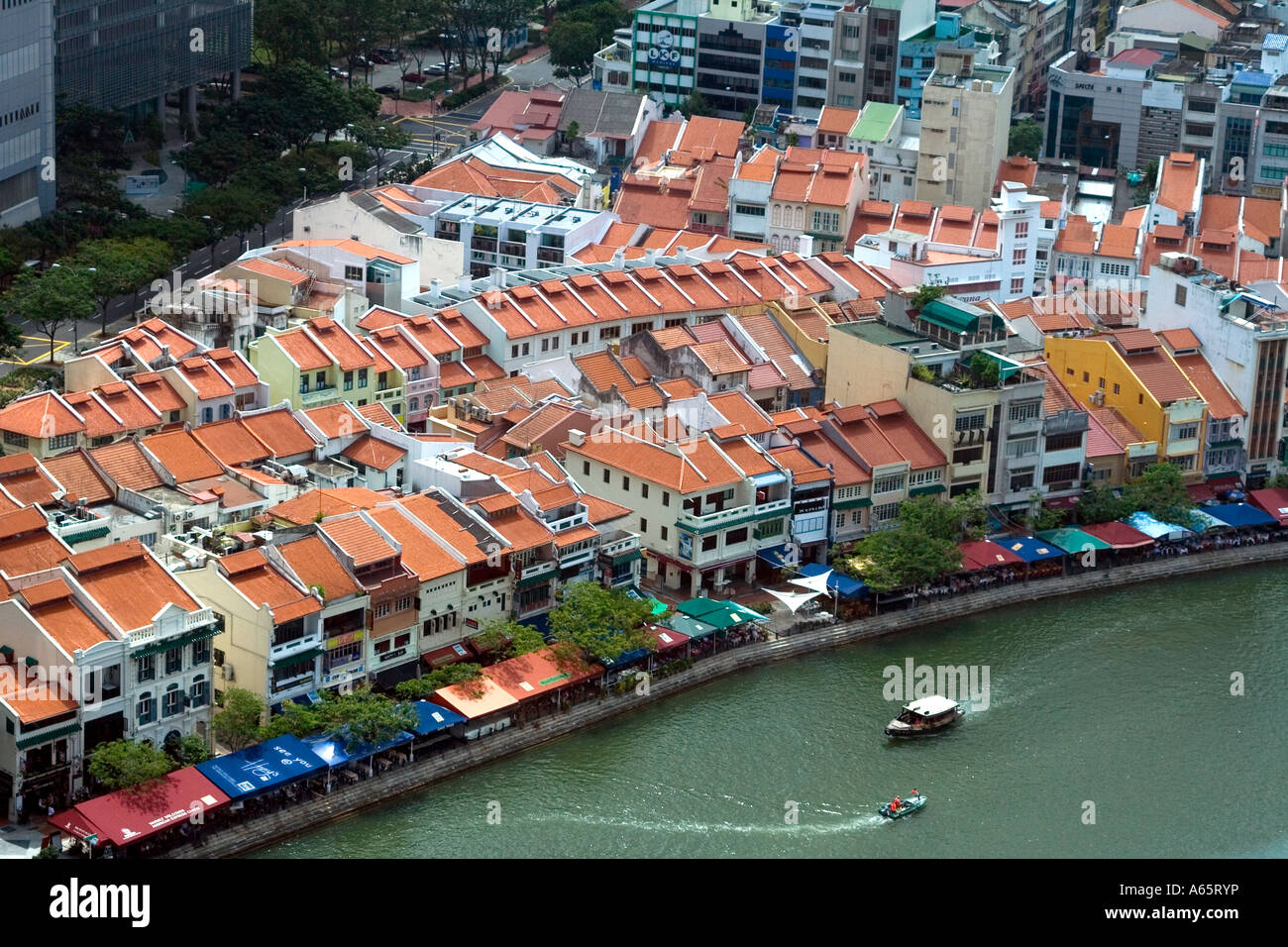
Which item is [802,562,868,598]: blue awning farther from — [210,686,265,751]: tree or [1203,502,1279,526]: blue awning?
[210,686,265,751]: tree

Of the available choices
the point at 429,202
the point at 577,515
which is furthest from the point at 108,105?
the point at 577,515

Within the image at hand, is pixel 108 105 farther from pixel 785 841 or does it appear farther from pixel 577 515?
pixel 785 841

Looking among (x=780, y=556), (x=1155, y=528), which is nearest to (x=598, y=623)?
(x=780, y=556)

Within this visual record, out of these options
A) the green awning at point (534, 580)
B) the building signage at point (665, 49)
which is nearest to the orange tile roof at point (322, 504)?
the green awning at point (534, 580)

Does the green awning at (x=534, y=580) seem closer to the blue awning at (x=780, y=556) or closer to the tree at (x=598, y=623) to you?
the tree at (x=598, y=623)

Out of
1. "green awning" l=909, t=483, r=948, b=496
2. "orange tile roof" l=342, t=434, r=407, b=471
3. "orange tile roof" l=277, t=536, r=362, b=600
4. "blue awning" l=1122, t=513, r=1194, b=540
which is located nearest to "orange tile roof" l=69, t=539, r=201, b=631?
"orange tile roof" l=277, t=536, r=362, b=600
